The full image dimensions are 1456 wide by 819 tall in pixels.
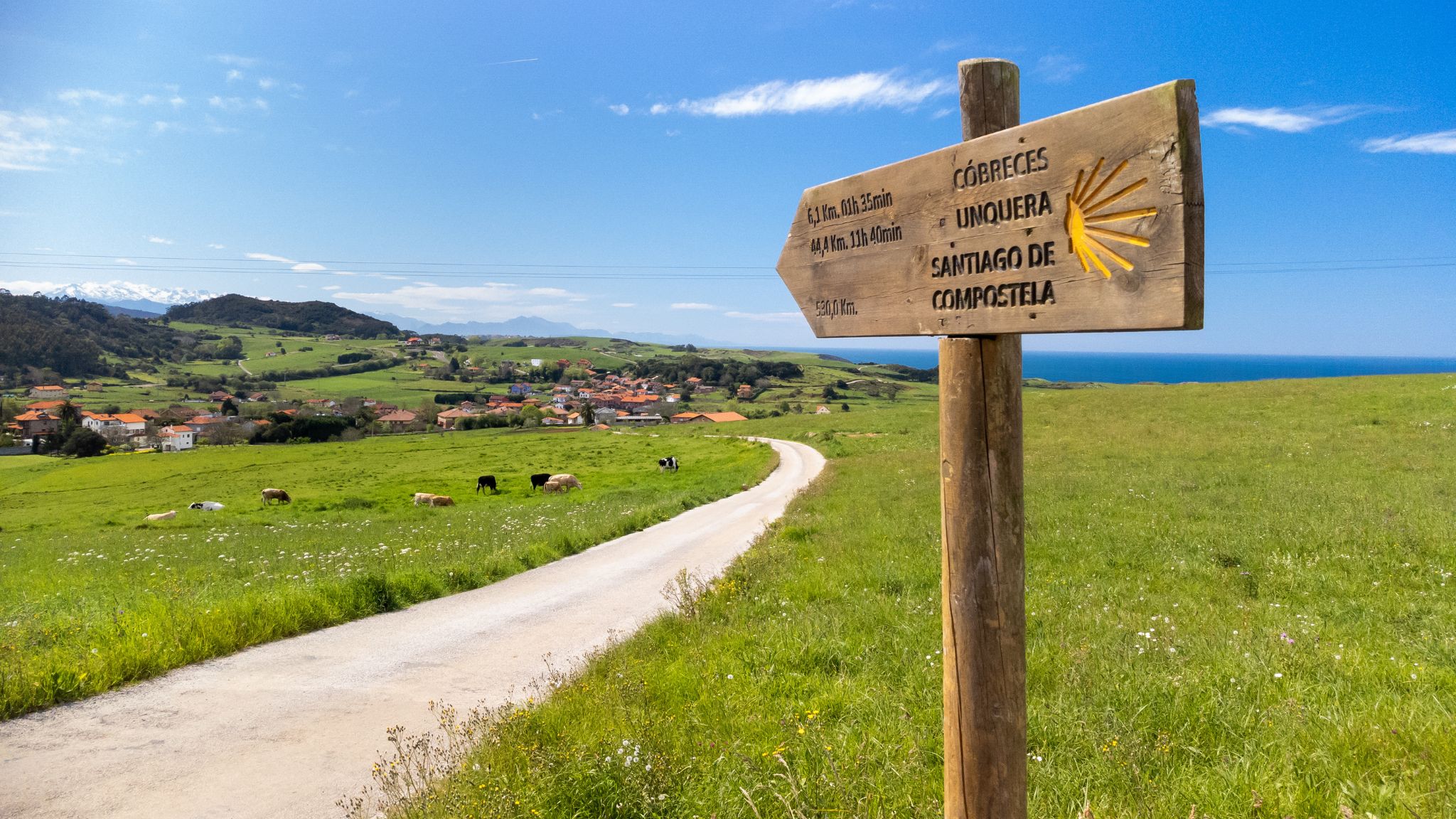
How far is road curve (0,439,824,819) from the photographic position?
567cm

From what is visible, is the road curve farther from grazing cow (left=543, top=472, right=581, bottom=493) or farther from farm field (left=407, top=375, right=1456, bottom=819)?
grazing cow (left=543, top=472, right=581, bottom=493)

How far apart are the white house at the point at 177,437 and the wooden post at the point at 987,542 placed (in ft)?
448

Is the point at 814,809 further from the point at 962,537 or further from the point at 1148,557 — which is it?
the point at 1148,557

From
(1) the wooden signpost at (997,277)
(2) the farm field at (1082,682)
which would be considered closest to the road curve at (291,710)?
(2) the farm field at (1082,682)

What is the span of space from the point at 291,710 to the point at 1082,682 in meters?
8.06

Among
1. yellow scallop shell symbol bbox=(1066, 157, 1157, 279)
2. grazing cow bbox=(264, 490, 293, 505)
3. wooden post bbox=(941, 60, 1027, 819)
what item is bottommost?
grazing cow bbox=(264, 490, 293, 505)

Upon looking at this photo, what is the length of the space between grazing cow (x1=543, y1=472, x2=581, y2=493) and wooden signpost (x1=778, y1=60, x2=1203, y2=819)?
36.9m

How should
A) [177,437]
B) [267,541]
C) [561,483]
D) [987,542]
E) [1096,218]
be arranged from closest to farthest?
[1096,218], [987,542], [267,541], [561,483], [177,437]

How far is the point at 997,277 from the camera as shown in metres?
2.62

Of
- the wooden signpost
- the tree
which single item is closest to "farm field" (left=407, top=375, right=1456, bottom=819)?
the wooden signpost

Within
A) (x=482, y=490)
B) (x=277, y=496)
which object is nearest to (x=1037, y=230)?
(x=482, y=490)

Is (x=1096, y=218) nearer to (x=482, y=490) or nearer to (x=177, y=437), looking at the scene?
(x=482, y=490)

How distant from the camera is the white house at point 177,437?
10894 centimetres

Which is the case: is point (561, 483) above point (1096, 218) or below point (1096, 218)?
below
